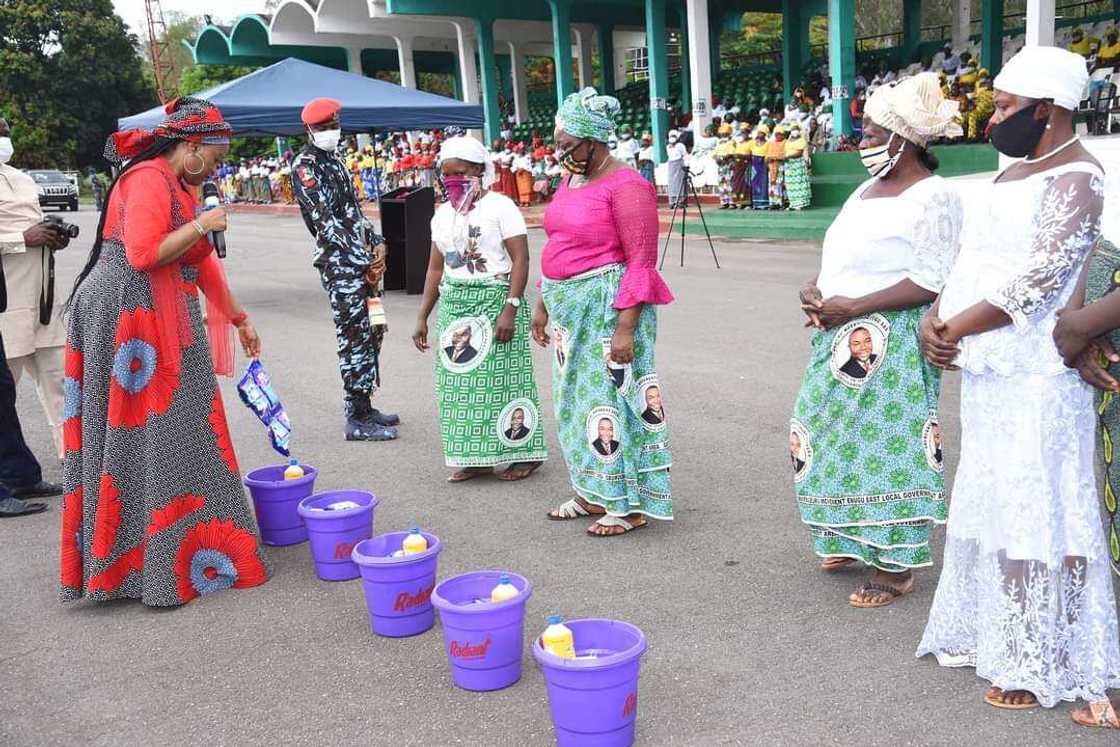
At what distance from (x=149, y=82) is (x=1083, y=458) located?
2434 inches

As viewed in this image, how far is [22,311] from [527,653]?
378 centimetres

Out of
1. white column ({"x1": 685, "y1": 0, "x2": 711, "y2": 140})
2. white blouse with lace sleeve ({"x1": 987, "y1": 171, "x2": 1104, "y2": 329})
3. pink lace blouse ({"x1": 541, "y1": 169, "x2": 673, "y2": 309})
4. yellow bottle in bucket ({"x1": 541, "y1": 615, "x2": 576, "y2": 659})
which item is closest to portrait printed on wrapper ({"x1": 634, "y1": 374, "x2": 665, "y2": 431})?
pink lace blouse ({"x1": 541, "y1": 169, "x2": 673, "y2": 309})

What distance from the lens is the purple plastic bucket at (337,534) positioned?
4234 millimetres

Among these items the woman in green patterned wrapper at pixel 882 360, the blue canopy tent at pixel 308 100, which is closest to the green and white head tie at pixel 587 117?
the woman in green patterned wrapper at pixel 882 360

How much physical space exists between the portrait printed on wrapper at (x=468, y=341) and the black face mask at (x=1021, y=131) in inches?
118

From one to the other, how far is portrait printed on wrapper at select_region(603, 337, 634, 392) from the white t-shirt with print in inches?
42.5

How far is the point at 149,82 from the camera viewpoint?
57.6 m

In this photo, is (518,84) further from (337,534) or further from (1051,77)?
(1051,77)

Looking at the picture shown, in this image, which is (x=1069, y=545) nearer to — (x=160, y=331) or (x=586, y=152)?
(x=586, y=152)

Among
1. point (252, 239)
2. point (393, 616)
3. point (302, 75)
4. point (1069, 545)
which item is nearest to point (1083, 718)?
point (1069, 545)

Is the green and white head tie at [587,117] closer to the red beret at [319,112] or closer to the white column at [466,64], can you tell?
the red beret at [319,112]

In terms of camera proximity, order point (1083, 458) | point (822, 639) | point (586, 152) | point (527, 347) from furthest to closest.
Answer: point (527, 347) < point (586, 152) < point (822, 639) < point (1083, 458)

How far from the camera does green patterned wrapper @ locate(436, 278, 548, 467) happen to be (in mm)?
5410

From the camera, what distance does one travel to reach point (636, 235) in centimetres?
433
